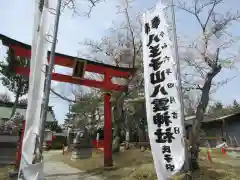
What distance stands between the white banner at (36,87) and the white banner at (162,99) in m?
2.89

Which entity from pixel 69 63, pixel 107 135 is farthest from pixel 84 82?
pixel 107 135

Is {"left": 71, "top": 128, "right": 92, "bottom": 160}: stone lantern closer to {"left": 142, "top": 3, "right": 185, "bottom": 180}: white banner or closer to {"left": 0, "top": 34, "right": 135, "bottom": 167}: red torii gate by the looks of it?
{"left": 0, "top": 34, "right": 135, "bottom": 167}: red torii gate

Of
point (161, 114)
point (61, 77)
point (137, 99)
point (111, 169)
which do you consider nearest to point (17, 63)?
point (61, 77)

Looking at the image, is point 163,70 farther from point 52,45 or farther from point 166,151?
point 52,45

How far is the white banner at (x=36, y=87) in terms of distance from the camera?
5262mm

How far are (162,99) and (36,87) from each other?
3195mm

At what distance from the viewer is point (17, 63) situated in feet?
35.1

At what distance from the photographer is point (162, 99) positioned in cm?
671

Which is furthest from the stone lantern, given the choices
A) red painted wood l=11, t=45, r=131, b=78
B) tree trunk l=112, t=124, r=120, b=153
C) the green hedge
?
the green hedge

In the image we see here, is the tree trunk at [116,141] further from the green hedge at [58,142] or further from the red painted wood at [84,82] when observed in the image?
the green hedge at [58,142]

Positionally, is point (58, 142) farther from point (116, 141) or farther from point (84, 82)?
point (84, 82)

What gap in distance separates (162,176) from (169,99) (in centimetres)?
192

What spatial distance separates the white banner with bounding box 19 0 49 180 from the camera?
5262mm

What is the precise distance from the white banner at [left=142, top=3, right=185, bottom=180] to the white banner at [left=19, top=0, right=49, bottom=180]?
2.89 meters
